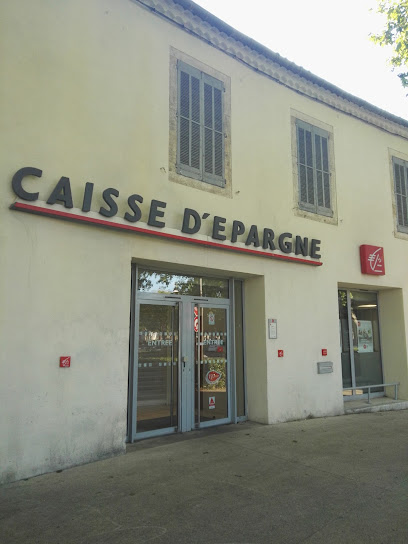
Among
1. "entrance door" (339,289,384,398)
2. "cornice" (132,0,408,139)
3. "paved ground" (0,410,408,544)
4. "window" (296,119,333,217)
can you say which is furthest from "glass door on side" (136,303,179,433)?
"cornice" (132,0,408,139)

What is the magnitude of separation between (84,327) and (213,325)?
8.87 ft

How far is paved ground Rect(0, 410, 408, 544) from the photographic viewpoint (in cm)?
333

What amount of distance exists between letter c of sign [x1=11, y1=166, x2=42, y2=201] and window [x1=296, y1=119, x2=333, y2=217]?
530 centimetres

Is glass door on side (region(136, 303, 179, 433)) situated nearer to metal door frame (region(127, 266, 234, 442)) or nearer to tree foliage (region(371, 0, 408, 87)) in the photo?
metal door frame (region(127, 266, 234, 442))

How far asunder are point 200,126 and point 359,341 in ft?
21.4

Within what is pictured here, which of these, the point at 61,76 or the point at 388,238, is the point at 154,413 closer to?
the point at 61,76

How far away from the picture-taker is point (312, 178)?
28.6ft

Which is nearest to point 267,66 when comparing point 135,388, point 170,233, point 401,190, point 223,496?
point 170,233

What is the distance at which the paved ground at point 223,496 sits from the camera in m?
3.33

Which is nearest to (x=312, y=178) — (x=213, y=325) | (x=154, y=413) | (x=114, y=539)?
(x=213, y=325)

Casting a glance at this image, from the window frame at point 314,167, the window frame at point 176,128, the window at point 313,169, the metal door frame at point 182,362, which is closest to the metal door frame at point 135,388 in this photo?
the metal door frame at point 182,362

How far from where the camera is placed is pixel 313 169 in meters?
A: 8.76

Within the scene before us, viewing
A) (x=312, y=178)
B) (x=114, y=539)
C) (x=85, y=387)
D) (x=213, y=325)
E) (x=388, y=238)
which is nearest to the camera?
(x=114, y=539)

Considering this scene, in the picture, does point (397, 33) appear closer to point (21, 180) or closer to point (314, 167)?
point (314, 167)
